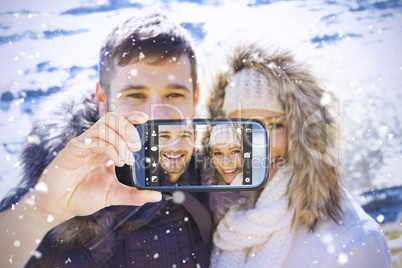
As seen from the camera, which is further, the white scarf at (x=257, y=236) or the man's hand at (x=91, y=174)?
the white scarf at (x=257, y=236)

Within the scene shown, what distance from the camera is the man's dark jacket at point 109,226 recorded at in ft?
2.87

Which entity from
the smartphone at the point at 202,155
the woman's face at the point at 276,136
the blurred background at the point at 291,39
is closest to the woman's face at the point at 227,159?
the smartphone at the point at 202,155

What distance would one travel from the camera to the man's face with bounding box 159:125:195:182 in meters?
0.84

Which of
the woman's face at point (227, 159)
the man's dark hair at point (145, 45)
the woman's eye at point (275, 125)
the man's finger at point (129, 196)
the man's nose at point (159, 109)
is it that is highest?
the man's dark hair at point (145, 45)

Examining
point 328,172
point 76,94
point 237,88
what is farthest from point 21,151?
point 328,172

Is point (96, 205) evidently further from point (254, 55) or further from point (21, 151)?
point (254, 55)

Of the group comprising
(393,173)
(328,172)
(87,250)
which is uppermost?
(328,172)

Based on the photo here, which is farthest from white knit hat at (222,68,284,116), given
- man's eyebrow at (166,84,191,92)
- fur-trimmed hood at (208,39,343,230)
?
man's eyebrow at (166,84,191,92)

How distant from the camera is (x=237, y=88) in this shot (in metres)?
1.03

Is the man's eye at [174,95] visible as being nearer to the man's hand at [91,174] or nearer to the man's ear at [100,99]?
the man's ear at [100,99]

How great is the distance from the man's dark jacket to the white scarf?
5 centimetres

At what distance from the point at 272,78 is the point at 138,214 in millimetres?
552

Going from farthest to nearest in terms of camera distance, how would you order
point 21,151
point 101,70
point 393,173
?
point 393,173
point 101,70
point 21,151

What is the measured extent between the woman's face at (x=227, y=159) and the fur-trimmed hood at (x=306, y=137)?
233 millimetres
